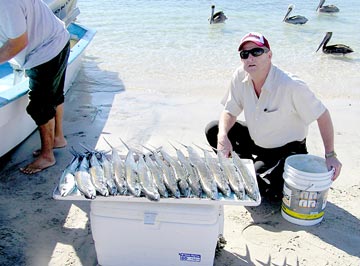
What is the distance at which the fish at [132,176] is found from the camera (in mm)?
2760

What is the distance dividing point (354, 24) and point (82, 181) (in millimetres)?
14114

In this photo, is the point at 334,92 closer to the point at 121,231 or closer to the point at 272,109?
the point at 272,109

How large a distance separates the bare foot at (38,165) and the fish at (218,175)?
206 cm

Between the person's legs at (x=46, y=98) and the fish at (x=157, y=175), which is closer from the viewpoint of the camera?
the fish at (x=157, y=175)

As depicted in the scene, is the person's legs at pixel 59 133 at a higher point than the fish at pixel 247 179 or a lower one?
lower

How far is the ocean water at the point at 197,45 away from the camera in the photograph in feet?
27.4

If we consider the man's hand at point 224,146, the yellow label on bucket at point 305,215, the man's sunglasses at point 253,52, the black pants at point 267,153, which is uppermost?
the man's sunglasses at point 253,52

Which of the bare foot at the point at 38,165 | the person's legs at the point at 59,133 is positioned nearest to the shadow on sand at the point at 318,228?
the bare foot at the point at 38,165

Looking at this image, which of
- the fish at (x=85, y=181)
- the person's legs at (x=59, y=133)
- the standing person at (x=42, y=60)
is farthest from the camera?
the person's legs at (x=59, y=133)

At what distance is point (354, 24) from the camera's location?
14602 millimetres

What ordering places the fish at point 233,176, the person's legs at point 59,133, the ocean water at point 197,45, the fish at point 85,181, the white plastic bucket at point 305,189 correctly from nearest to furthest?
the fish at point 85,181 → the fish at point 233,176 → the white plastic bucket at point 305,189 → the person's legs at point 59,133 → the ocean water at point 197,45

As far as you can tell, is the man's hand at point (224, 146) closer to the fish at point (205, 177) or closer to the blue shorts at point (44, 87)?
the fish at point (205, 177)

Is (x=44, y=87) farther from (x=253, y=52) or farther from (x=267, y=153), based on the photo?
(x=267, y=153)

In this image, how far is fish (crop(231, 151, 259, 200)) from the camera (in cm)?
280
